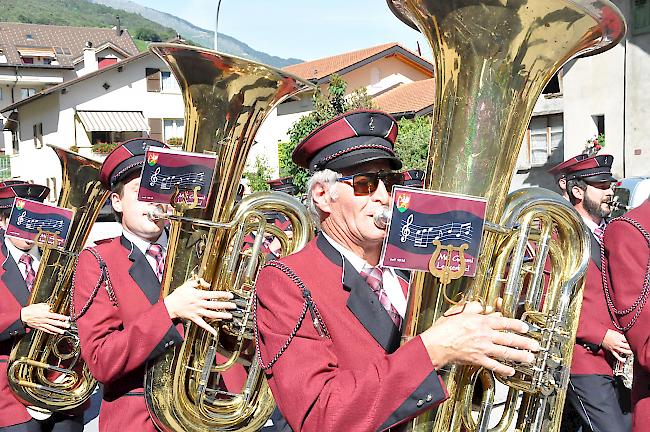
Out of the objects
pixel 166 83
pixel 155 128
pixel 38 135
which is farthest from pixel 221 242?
pixel 38 135

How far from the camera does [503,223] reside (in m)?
2.52

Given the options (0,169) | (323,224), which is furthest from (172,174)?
(0,169)

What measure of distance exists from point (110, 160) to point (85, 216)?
106 cm

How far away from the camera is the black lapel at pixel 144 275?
3637 millimetres

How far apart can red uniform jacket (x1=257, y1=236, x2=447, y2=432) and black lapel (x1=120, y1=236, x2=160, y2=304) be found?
4.27 ft

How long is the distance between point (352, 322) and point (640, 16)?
19325 millimetres

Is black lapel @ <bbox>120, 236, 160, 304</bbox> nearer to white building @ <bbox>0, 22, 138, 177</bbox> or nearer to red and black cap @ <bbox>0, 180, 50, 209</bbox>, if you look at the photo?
red and black cap @ <bbox>0, 180, 50, 209</bbox>

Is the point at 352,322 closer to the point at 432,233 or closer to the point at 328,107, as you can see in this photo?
the point at 432,233

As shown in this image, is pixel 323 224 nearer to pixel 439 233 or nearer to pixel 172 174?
pixel 439 233

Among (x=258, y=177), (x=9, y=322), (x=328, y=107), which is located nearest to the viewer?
(x=9, y=322)

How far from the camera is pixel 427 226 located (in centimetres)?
206

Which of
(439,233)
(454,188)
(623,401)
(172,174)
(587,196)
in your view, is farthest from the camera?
(587,196)

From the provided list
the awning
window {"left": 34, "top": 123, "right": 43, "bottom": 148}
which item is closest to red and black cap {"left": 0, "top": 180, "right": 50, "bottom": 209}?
the awning

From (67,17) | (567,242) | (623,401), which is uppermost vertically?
(67,17)
